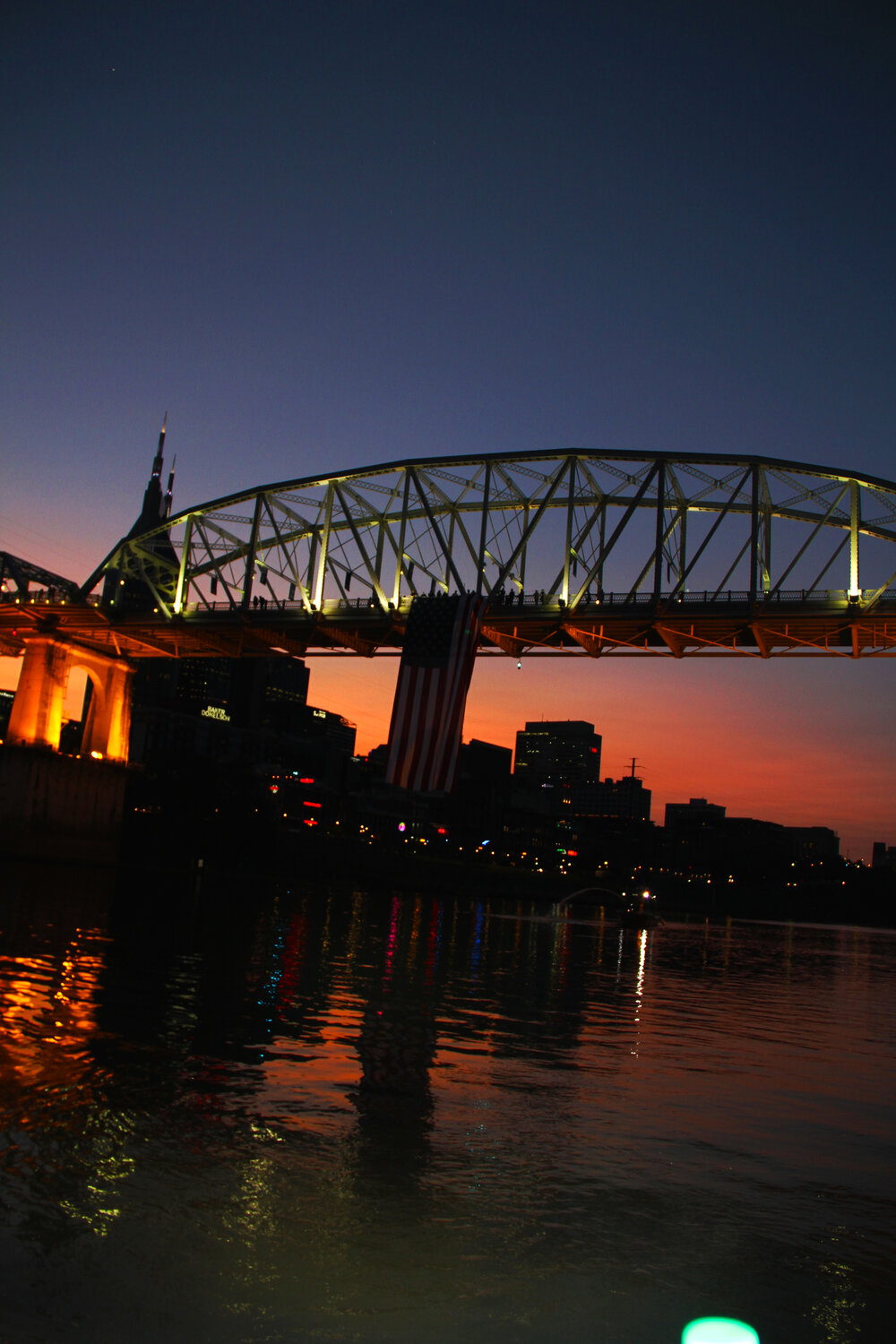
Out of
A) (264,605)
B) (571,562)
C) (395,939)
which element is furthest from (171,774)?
(395,939)

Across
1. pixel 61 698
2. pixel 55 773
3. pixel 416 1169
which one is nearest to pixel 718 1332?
pixel 416 1169

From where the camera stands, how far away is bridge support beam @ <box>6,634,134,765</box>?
83169 millimetres

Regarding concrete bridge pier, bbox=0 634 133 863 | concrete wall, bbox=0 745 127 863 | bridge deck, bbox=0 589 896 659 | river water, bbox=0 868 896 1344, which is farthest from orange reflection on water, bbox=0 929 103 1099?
concrete bridge pier, bbox=0 634 133 863

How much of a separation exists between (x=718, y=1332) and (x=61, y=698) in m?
86.5

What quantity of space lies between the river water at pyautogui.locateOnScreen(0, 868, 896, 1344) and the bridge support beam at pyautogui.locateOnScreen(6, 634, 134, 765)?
66.9 meters

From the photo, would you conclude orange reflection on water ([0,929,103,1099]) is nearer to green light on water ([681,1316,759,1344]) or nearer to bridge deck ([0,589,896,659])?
green light on water ([681,1316,759,1344])

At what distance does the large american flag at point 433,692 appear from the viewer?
150 feet

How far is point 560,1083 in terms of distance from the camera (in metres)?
13.3

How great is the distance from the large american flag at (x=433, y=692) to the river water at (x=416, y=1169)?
24.3m

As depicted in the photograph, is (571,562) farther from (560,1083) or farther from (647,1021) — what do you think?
(560,1083)

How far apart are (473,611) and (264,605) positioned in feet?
83.4

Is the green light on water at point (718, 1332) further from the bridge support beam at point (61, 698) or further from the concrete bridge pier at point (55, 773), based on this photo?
the bridge support beam at point (61, 698)

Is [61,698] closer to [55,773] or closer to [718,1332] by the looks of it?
[55,773]

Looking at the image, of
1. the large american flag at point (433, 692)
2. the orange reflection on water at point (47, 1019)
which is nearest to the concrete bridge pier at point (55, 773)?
the large american flag at point (433, 692)
